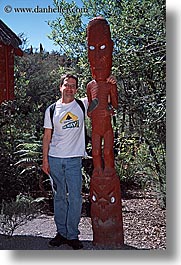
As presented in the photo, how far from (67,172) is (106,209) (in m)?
0.37

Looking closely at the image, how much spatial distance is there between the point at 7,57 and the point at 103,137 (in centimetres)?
90

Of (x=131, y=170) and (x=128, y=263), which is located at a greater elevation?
(x=131, y=170)

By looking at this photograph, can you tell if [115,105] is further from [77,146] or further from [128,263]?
[128,263]

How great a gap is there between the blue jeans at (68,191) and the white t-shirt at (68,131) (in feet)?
0.17

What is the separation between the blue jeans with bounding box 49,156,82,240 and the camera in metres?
3.48

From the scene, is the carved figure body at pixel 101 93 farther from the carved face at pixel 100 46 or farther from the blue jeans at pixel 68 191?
the blue jeans at pixel 68 191

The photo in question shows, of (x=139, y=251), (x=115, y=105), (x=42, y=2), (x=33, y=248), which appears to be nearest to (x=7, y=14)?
(x=42, y=2)

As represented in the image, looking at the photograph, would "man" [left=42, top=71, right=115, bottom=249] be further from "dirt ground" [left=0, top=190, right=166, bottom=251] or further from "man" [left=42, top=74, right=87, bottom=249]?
"dirt ground" [left=0, top=190, right=166, bottom=251]

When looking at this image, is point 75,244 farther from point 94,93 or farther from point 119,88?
point 119,88

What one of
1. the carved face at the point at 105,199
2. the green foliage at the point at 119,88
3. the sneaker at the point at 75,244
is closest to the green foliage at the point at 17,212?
the green foliage at the point at 119,88

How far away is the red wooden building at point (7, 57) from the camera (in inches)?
138

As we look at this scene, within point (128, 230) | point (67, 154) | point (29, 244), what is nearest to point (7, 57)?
point (67, 154)

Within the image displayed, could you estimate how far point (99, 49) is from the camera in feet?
11.1

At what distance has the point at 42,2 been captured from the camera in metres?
3.56
